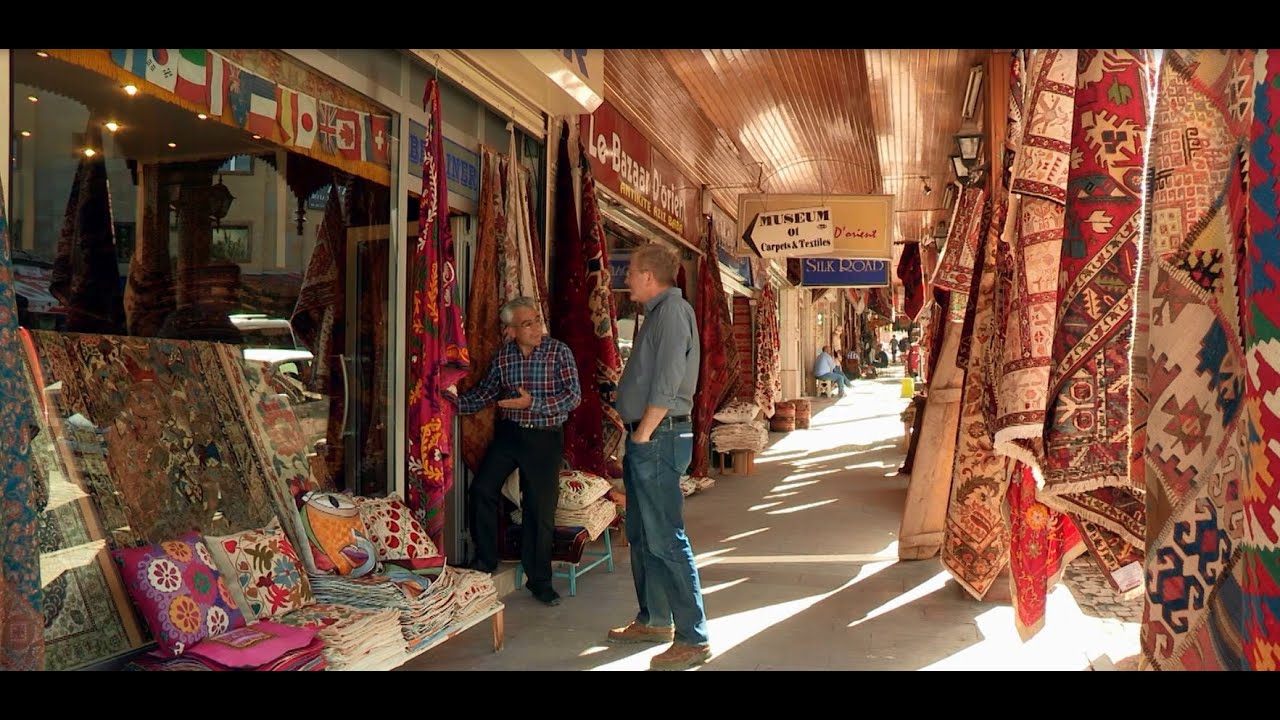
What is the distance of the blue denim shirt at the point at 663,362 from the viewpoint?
410 cm

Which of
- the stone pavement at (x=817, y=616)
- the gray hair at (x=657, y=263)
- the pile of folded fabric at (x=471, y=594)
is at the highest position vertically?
the gray hair at (x=657, y=263)

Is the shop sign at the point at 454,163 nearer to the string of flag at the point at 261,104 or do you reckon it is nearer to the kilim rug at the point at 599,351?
the string of flag at the point at 261,104

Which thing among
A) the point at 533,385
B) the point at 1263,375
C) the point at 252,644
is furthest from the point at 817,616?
the point at 1263,375

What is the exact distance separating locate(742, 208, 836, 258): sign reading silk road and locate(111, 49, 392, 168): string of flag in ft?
18.3

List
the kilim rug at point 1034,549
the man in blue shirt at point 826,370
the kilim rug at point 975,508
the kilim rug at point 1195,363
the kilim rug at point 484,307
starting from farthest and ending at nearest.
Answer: the man in blue shirt at point 826,370, the kilim rug at point 484,307, the kilim rug at point 975,508, the kilim rug at point 1034,549, the kilim rug at point 1195,363

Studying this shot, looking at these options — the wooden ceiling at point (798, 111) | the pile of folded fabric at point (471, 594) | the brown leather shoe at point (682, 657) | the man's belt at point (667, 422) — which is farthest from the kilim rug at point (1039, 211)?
the wooden ceiling at point (798, 111)

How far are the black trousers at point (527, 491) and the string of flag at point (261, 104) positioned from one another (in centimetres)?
157

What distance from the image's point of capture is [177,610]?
2906mm

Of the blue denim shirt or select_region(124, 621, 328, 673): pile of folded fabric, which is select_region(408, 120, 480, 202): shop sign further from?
select_region(124, 621, 328, 673): pile of folded fabric

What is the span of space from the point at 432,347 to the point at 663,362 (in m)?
1.11

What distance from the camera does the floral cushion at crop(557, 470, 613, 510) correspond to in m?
5.57
